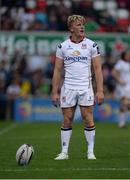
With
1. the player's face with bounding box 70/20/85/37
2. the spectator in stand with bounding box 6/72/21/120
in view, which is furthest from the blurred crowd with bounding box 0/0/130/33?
the player's face with bounding box 70/20/85/37

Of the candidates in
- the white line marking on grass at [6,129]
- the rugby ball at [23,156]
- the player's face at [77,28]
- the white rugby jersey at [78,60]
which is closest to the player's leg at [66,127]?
the white rugby jersey at [78,60]

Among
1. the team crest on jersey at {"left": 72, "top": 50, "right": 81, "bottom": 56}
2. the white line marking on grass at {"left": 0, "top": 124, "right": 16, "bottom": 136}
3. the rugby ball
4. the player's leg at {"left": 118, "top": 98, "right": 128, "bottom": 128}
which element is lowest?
the white line marking on grass at {"left": 0, "top": 124, "right": 16, "bottom": 136}

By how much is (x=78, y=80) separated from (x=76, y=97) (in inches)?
11.4

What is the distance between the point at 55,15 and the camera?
97.3ft

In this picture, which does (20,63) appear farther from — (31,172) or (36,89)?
(31,172)

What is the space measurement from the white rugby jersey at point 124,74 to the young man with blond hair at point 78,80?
1019 cm

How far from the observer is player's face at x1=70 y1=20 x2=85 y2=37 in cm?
1230

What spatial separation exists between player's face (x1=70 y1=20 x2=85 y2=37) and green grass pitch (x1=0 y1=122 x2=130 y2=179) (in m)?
2.07

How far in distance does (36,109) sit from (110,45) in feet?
14.5

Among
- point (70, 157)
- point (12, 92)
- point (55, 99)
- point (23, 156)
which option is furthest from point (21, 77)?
point (23, 156)

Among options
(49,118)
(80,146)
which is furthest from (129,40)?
(80,146)

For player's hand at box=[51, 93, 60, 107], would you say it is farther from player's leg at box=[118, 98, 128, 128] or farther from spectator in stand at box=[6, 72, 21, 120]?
spectator in stand at box=[6, 72, 21, 120]

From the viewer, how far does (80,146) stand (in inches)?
612

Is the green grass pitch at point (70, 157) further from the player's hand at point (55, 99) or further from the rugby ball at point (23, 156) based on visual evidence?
the player's hand at point (55, 99)
